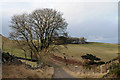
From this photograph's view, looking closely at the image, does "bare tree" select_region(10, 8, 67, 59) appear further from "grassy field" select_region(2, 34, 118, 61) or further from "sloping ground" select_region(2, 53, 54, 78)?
"sloping ground" select_region(2, 53, 54, 78)

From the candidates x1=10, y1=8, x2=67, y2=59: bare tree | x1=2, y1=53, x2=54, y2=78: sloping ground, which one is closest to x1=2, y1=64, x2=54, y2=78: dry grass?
x1=2, y1=53, x2=54, y2=78: sloping ground

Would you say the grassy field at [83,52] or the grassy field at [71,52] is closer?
the grassy field at [71,52]

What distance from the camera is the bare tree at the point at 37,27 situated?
3245cm

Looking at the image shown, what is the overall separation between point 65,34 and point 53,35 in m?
3.36

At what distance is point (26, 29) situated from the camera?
3234cm

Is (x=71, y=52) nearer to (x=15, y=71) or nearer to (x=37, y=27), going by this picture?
(x=37, y=27)

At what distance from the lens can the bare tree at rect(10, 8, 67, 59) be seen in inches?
1278

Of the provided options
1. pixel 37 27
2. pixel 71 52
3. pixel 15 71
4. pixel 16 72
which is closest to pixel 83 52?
pixel 71 52

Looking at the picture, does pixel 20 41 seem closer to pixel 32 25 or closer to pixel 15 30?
pixel 15 30

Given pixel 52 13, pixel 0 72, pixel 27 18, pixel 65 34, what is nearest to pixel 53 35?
pixel 65 34

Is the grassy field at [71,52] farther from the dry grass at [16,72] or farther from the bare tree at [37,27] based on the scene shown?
the dry grass at [16,72]

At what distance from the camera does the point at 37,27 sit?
1291 inches

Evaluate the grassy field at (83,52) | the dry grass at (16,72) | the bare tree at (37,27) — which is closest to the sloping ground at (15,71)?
the dry grass at (16,72)

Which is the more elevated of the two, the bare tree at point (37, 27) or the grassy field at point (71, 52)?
the bare tree at point (37, 27)
